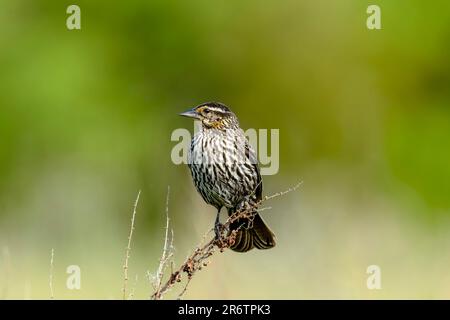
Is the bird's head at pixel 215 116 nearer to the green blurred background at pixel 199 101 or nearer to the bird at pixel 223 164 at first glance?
the bird at pixel 223 164

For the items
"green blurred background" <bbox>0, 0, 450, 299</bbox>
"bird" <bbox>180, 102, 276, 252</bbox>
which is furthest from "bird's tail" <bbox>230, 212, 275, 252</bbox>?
"green blurred background" <bbox>0, 0, 450, 299</bbox>

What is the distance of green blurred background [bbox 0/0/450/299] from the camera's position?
1065 centimetres

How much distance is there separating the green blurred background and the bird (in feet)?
8.30

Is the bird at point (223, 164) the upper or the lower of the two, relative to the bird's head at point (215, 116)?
lower

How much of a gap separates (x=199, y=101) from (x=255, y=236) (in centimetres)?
709

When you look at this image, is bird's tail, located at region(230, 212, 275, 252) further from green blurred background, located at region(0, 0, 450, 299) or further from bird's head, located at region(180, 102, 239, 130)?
green blurred background, located at region(0, 0, 450, 299)

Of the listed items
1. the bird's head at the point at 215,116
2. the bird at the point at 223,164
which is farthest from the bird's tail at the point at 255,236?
the bird's head at the point at 215,116

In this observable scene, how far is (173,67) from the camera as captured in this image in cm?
1472

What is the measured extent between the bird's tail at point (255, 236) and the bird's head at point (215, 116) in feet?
2.19

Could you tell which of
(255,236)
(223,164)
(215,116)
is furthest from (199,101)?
(255,236)

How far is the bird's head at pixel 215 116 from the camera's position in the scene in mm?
7098

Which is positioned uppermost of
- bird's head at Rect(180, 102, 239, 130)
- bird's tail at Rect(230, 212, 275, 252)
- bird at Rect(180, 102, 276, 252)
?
bird's head at Rect(180, 102, 239, 130)

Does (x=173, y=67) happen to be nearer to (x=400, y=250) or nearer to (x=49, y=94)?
(x=49, y=94)

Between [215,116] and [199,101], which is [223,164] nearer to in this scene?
[215,116]
